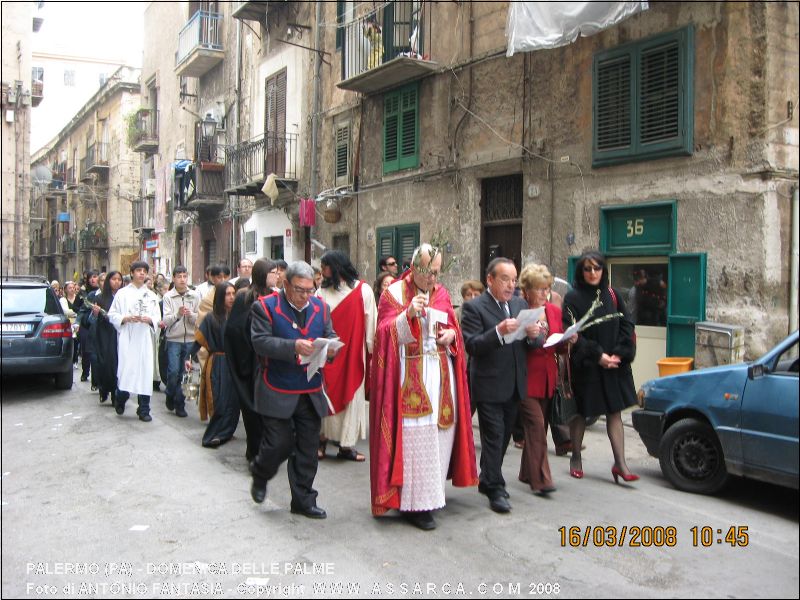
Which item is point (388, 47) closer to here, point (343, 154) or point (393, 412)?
point (343, 154)

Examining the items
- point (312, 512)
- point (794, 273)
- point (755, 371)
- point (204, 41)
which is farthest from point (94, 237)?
point (755, 371)

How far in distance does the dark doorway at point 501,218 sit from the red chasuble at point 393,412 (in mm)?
6766

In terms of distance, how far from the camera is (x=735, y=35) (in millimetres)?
8664

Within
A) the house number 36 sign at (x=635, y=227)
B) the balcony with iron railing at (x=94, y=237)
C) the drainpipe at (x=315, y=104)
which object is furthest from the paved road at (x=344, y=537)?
the balcony with iron railing at (x=94, y=237)

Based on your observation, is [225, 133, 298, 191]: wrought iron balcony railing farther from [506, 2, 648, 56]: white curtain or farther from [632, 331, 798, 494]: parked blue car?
[632, 331, 798, 494]: parked blue car

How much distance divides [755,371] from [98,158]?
38.6m

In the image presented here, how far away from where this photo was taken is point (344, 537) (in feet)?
15.8

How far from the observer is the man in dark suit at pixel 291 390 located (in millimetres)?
5113

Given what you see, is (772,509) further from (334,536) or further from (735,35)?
(735,35)

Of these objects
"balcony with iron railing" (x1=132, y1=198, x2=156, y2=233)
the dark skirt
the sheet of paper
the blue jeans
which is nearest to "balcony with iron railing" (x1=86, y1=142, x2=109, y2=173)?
"balcony with iron railing" (x1=132, y1=198, x2=156, y2=233)

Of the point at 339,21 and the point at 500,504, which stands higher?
the point at 339,21

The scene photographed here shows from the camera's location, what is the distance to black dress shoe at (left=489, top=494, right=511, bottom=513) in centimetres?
526

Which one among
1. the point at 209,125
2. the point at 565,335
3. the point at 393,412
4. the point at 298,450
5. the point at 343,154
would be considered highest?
the point at 209,125

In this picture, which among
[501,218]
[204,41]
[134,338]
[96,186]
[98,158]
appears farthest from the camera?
[96,186]
